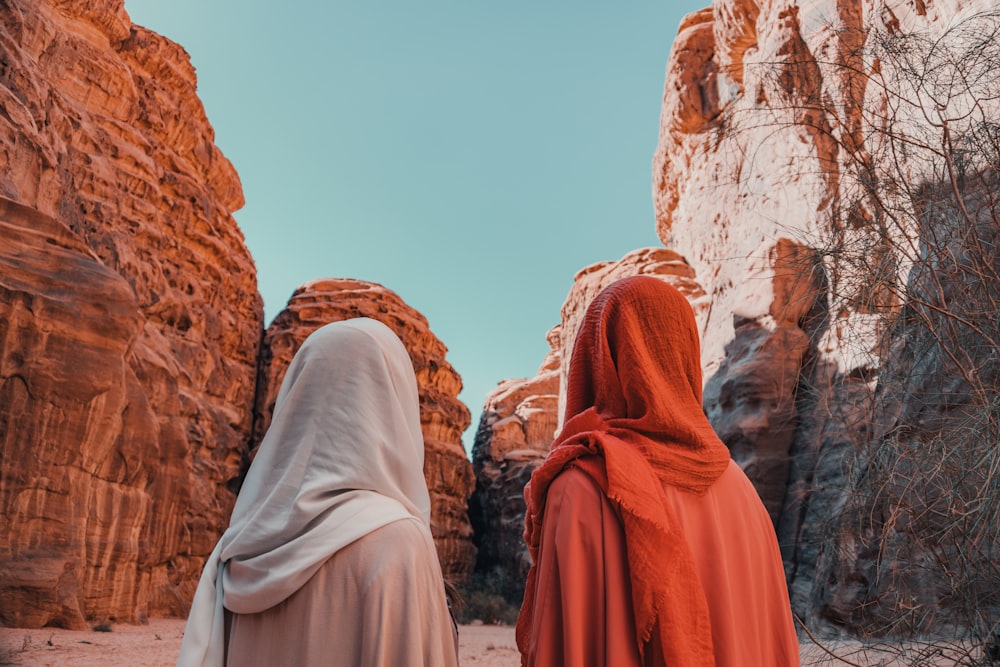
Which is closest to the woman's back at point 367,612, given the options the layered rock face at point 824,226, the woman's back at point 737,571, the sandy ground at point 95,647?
the woman's back at point 737,571

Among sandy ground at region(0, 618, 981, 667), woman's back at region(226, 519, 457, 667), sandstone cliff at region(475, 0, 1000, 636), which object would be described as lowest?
sandy ground at region(0, 618, 981, 667)

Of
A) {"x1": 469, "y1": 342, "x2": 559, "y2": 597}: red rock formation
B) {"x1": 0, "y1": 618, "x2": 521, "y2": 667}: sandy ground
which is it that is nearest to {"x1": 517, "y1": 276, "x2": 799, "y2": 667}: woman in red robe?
{"x1": 0, "y1": 618, "x2": 521, "y2": 667}: sandy ground

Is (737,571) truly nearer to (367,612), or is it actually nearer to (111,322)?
(367,612)

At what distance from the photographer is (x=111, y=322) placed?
34.5 ft

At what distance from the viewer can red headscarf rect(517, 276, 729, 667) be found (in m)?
1.63

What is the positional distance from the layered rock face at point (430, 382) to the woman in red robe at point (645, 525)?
2293 centimetres

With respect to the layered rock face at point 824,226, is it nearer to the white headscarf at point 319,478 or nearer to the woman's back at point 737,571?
the woman's back at point 737,571

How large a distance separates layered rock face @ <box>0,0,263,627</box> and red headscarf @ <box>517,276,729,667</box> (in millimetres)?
9680

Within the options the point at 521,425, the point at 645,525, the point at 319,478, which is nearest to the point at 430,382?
the point at 521,425

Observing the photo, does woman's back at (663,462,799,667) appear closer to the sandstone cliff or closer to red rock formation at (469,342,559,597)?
the sandstone cliff

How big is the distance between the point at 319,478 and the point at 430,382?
2622 cm

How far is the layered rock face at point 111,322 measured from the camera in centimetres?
955

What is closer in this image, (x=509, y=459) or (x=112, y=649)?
(x=112, y=649)

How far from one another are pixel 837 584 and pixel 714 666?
10.7 meters
